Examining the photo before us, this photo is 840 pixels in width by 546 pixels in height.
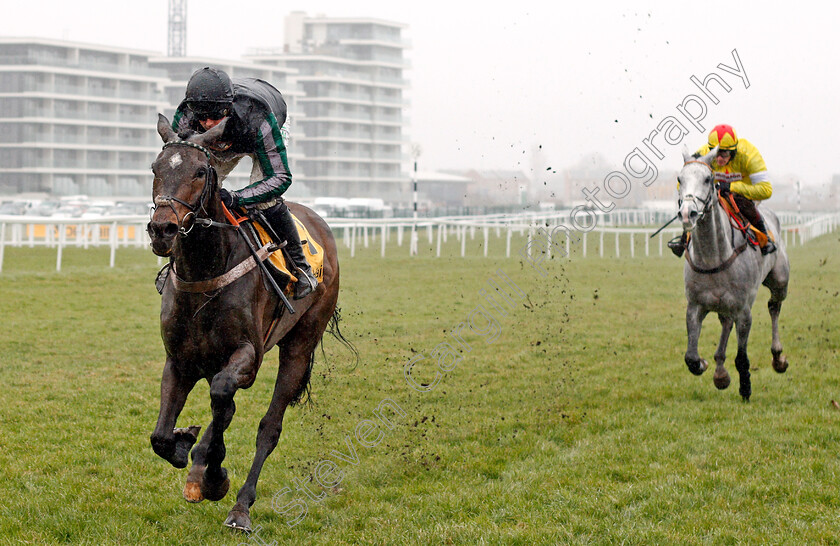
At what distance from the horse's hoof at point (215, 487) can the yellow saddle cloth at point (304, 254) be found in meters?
0.96

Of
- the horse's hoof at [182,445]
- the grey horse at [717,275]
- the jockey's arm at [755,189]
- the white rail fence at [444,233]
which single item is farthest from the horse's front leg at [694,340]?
the white rail fence at [444,233]

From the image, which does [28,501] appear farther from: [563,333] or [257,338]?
[563,333]

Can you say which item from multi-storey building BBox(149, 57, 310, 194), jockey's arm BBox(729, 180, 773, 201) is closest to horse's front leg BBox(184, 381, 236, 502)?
jockey's arm BBox(729, 180, 773, 201)

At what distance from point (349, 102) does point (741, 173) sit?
80.7 metres

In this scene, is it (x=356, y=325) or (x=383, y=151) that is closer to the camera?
(x=356, y=325)

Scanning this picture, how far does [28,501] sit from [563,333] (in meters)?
6.82

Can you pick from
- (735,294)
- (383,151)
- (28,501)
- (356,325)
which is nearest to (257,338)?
(28,501)

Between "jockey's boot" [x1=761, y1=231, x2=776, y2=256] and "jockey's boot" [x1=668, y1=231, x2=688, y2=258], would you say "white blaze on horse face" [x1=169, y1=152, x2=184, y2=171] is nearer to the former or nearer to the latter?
"jockey's boot" [x1=668, y1=231, x2=688, y2=258]

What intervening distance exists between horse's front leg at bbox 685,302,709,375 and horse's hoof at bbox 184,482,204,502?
13.3ft

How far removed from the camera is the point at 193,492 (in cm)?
377

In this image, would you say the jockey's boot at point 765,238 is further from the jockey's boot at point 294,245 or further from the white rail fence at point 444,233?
the white rail fence at point 444,233

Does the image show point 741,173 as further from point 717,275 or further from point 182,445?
point 182,445

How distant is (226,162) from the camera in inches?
171

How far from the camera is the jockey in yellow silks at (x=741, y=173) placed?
6961 mm
